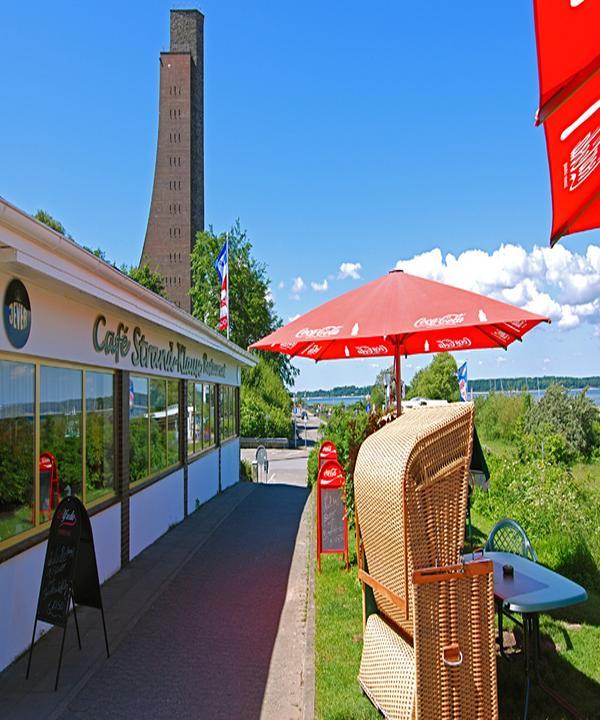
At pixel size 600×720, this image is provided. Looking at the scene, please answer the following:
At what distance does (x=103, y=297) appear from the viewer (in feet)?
20.6

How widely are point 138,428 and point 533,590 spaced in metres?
6.52

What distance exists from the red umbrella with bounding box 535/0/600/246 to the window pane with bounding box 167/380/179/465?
8.92 m

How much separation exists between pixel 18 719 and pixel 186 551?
4.99m

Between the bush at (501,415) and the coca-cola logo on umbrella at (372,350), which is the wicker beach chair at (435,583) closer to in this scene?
the coca-cola logo on umbrella at (372,350)

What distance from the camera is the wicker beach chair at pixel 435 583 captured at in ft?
10.8

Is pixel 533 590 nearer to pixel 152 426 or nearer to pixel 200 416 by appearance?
pixel 152 426

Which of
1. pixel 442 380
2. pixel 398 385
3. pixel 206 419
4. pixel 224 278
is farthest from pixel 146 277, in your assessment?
pixel 398 385

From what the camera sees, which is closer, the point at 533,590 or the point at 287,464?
the point at 533,590

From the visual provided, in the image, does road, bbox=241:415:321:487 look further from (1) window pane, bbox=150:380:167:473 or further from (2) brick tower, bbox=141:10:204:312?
(2) brick tower, bbox=141:10:204:312

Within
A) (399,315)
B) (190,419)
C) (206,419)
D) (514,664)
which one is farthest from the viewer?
(206,419)

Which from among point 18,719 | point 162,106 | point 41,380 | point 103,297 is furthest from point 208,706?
point 162,106

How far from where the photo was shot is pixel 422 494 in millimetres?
3340

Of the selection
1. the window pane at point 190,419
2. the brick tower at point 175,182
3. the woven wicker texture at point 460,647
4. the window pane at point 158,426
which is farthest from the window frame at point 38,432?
the brick tower at point 175,182

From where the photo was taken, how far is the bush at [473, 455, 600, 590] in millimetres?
6883
